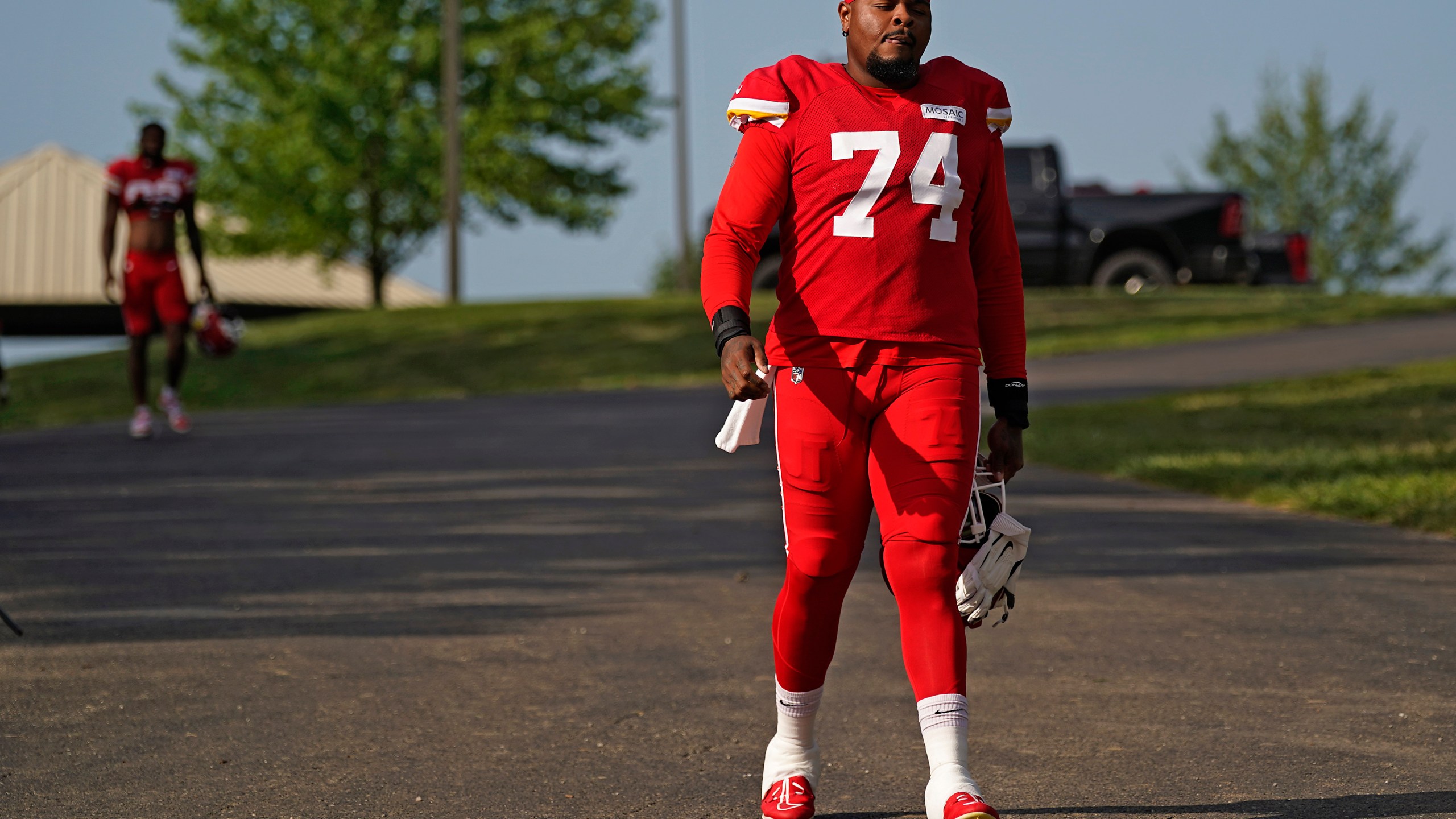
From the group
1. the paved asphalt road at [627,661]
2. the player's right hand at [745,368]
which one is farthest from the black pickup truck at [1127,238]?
the player's right hand at [745,368]

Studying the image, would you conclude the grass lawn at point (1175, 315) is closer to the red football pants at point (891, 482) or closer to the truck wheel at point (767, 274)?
the truck wheel at point (767, 274)

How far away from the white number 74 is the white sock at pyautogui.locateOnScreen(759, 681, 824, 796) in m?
1.03

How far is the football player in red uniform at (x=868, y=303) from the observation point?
11.7 feet

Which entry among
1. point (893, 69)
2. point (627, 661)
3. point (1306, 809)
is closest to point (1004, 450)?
point (893, 69)

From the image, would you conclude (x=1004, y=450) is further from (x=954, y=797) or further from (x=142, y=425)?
(x=142, y=425)

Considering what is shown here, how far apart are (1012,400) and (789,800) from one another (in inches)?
40.3

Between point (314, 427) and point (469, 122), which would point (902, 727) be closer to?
point (314, 427)

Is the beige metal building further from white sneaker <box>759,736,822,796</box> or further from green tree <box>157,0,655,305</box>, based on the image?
white sneaker <box>759,736,822,796</box>

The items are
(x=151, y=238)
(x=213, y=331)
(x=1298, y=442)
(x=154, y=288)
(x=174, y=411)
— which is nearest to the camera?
(x=1298, y=442)

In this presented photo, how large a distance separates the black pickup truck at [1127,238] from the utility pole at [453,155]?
716 cm

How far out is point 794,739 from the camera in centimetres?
374

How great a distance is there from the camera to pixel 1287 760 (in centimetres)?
419

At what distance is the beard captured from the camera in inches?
142

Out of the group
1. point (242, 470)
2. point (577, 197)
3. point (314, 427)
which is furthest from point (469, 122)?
point (242, 470)
